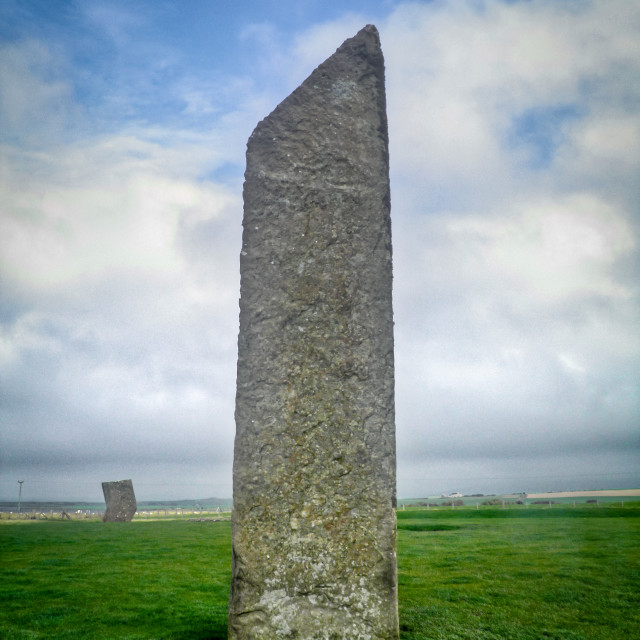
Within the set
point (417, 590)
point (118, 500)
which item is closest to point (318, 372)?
point (417, 590)

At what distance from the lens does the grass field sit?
17.1 ft

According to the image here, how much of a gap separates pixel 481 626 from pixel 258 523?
128 inches

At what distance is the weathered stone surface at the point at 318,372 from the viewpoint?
3375 millimetres

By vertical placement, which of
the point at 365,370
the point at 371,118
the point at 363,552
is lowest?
the point at 363,552

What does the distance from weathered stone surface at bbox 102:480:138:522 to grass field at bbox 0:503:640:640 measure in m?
12.6

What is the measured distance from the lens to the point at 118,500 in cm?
2428

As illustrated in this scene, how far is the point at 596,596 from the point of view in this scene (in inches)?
253

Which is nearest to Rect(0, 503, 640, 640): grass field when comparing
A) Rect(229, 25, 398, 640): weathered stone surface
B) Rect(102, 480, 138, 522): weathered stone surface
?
Rect(229, 25, 398, 640): weathered stone surface

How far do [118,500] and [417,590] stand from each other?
21107 millimetres

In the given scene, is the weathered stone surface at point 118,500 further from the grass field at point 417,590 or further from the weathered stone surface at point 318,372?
the weathered stone surface at point 318,372

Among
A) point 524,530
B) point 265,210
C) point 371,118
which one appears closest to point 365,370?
point 265,210

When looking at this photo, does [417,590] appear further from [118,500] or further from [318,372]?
[118,500]

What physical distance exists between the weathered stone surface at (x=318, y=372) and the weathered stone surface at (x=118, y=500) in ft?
77.5

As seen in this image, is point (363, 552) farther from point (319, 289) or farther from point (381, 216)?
point (381, 216)
